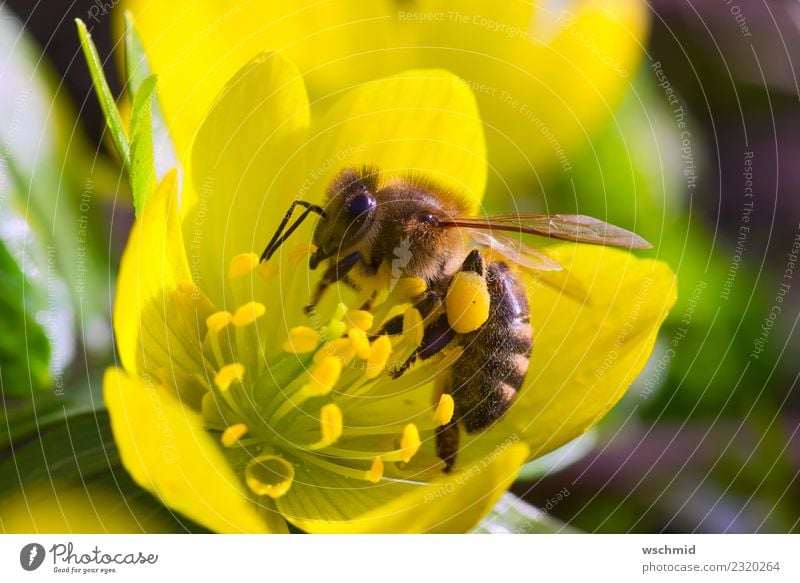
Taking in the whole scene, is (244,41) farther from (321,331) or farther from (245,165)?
(321,331)

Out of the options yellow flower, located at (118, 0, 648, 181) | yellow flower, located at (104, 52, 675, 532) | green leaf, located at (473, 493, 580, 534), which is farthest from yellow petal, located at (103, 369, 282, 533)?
yellow flower, located at (118, 0, 648, 181)

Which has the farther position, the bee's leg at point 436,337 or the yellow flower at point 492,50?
the yellow flower at point 492,50

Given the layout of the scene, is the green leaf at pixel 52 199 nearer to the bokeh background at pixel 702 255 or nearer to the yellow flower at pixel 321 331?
the yellow flower at pixel 321 331

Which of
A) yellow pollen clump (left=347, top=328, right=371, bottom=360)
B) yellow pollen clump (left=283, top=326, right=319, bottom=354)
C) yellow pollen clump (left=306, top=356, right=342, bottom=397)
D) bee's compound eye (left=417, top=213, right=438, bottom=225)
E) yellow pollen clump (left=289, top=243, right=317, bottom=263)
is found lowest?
yellow pollen clump (left=306, top=356, right=342, bottom=397)

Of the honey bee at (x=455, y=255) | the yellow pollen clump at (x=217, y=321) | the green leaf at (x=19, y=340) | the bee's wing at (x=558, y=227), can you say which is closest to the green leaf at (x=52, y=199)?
the green leaf at (x=19, y=340)

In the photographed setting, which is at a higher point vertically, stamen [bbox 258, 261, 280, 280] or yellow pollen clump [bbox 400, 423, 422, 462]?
stamen [bbox 258, 261, 280, 280]

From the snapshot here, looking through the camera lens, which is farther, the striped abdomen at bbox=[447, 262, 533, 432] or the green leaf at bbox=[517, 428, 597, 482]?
the green leaf at bbox=[517, 428, 597, 482]

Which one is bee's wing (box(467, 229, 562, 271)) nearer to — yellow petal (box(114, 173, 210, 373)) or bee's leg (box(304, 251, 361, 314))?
bee's leg (box(304, 251, 361, 314))

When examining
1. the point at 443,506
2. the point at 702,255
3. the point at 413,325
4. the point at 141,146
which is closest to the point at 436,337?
the point at 413,325
